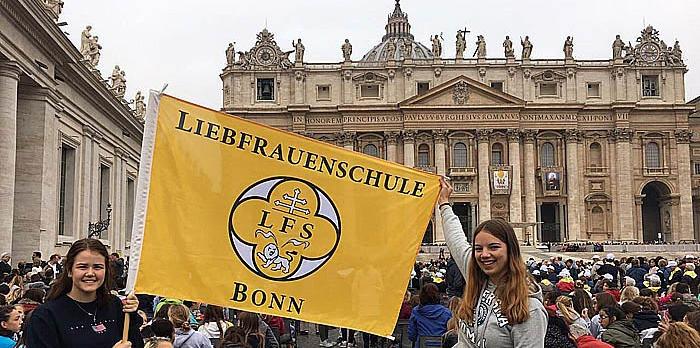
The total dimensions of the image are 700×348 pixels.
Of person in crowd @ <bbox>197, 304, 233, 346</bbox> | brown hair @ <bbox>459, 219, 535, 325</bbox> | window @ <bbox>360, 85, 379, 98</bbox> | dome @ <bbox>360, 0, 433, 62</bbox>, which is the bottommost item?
person in crowd @ <bbox>197, 304, 233, 346</bbox>

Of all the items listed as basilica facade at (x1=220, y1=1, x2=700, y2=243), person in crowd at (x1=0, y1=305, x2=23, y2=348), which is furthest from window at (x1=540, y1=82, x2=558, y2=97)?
person in crowd at (x1=0, y1=305, x2=23, y2=348)

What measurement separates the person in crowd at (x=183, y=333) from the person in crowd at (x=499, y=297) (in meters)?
4.69

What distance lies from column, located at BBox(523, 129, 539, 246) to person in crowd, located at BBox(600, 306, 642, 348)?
5704 centimetres

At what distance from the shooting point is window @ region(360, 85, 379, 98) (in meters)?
66.0

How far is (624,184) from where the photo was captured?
64.5 metres

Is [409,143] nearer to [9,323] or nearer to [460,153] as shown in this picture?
[460,153]

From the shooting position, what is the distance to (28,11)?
885 inches

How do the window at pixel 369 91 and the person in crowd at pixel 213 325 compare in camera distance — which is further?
the window at pixel 369 91

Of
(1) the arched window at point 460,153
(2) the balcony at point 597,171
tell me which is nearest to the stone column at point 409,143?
(1) the arched window at point 460,153

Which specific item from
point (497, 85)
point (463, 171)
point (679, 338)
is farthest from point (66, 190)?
point (497, 85)

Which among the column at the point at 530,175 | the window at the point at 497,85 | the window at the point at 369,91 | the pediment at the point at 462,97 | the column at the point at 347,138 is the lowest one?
the column at the point at 530,175

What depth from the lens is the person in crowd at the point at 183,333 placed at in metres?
7.80

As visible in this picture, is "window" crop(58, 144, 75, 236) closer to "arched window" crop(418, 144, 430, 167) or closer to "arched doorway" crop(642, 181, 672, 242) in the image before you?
"arched window" crop(418, 144, 430, 167)

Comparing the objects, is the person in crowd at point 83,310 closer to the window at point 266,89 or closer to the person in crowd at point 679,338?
the person in crowd at point 679,338
